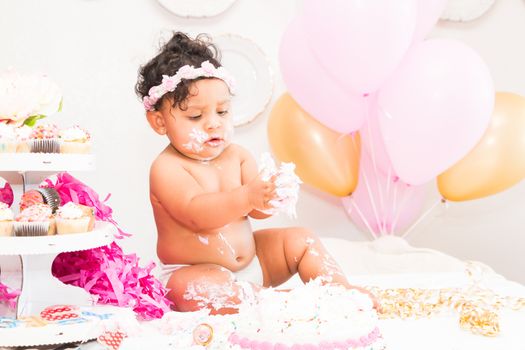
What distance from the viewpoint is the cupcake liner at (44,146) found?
1253 millimetres

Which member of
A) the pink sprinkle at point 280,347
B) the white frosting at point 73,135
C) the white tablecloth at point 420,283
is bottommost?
the white tablecloth at point 420,283

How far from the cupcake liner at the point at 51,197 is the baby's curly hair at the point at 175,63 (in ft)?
1.20

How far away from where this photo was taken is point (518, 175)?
2320 mm

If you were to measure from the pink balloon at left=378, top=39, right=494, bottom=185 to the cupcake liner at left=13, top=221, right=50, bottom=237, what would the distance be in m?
1.30

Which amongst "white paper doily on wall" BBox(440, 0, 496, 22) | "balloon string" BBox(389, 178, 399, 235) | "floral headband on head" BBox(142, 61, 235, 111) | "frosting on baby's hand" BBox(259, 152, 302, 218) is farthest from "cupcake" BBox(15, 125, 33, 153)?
"white paper doily on wall" BBox(440, 0, 496, 22)

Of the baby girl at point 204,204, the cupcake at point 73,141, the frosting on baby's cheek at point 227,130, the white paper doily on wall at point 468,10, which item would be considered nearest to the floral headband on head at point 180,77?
the baby girl at point 204,204

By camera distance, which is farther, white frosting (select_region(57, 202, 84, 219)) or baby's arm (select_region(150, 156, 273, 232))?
baby's arm (select_region(150, 156, 273, 232))

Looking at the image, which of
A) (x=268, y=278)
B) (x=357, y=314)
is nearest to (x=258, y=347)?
(x=357, y=314)

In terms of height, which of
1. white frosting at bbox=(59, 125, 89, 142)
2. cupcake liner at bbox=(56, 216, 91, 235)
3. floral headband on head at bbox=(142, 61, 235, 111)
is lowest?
cupcake liner at bbox=(56, 216, 91, 235)

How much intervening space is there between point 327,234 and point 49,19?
4.59 feet

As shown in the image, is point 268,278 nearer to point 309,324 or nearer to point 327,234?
point 309,324

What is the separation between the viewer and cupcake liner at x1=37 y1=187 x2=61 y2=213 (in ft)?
4.17

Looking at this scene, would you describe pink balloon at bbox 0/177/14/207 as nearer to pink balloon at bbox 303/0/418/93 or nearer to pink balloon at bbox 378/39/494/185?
pink balloon at bbox 303/0/418/93

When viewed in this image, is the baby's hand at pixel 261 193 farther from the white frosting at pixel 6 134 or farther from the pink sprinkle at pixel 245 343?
the white frosting at pixel 6 134
